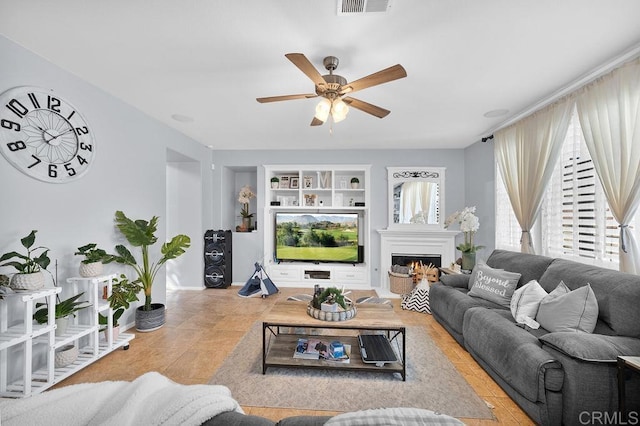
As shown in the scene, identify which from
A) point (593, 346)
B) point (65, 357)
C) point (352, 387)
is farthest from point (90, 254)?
point (593, 346)

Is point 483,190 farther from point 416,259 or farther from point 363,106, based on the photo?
point 363,106

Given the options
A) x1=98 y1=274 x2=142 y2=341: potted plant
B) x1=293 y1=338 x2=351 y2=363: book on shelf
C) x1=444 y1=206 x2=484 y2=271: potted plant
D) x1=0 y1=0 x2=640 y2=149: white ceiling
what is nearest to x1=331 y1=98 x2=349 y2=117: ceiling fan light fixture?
x1=0 y1=0 x2=640 y2=149: white ceiling

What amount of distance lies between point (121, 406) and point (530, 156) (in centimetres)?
407

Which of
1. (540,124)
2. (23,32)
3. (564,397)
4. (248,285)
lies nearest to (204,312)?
(248,285)

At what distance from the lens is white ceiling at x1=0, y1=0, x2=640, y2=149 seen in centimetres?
168

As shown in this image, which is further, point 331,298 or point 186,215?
point 186,215

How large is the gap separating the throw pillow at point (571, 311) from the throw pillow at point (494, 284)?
52 centimetres

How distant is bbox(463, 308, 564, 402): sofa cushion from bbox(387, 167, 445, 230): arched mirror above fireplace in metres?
2.55

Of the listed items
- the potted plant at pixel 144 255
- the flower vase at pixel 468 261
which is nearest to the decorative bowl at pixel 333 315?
the potted plant at pixel 144 255

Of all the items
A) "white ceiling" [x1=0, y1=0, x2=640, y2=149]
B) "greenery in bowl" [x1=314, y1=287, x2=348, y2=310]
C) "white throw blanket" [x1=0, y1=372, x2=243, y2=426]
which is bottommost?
"greenery in bowl" [x1=314, y1=287, x2=348, y2=310]

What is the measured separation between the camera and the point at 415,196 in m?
4.99

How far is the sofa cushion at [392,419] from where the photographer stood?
2.40ft

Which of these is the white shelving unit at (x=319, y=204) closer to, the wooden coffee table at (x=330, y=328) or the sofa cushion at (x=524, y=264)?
the sofa cushion at (x=524, y=264)

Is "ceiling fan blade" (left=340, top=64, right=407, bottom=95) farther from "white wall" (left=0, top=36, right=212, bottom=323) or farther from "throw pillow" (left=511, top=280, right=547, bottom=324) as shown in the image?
"white wall" (left=0, top=36, right=212, bottom=323)
